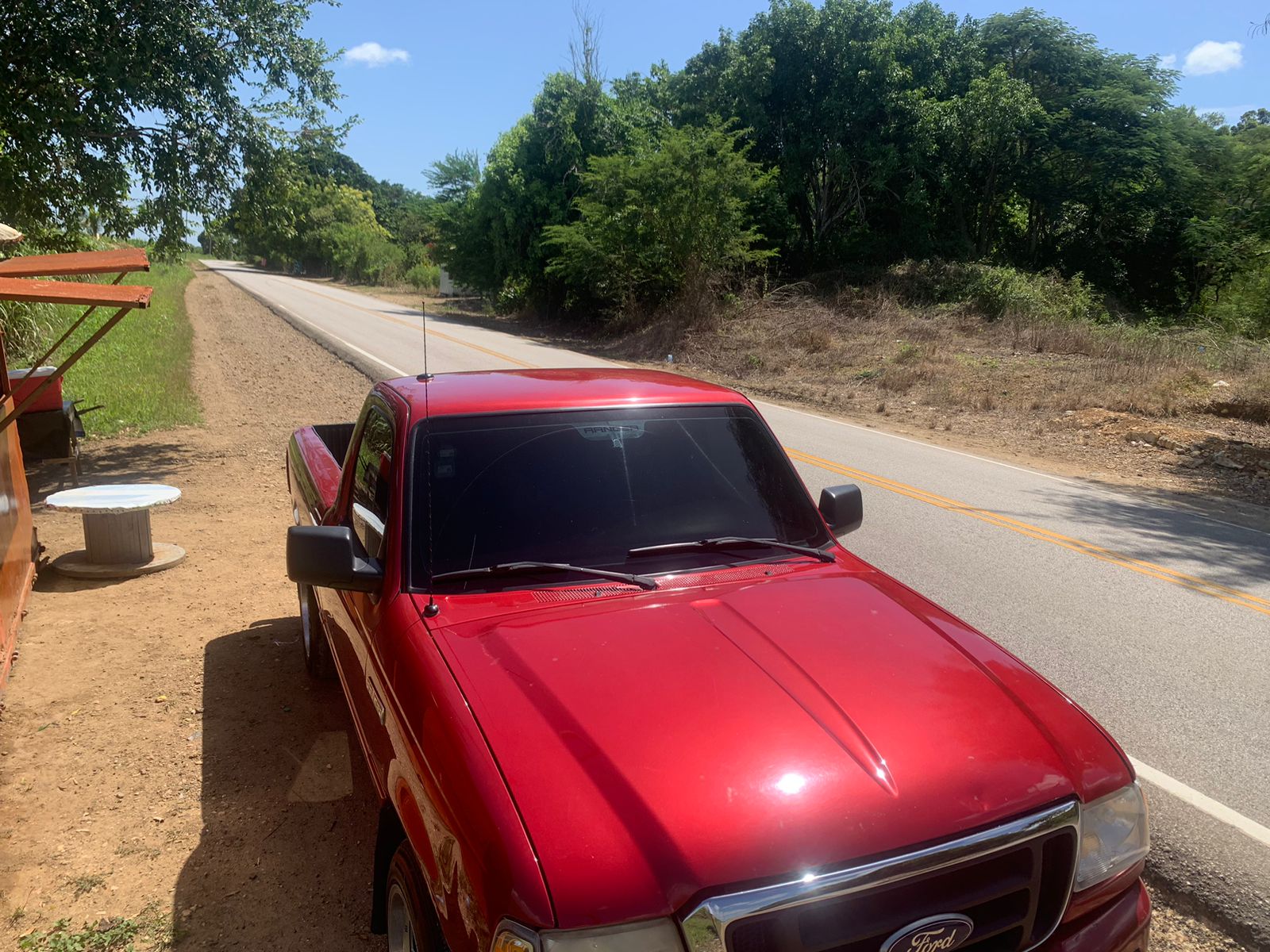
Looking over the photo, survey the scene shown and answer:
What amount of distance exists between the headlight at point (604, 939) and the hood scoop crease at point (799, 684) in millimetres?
570

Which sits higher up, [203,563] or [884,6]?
[884,6]

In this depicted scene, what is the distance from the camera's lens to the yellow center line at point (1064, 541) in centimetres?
676

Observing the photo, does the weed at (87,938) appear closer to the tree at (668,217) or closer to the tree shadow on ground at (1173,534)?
the tree shadow on ground at (1173,534)

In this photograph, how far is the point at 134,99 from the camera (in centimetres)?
1026

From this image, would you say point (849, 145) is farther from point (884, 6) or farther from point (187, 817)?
point (187, 817)

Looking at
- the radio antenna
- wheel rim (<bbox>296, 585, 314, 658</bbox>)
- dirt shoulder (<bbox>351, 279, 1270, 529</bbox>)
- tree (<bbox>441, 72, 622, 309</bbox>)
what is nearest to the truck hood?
the radio antenna

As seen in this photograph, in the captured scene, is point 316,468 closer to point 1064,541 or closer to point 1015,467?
point 1064,541

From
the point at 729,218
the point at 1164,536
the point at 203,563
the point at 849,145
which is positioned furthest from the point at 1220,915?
the point at 849,145

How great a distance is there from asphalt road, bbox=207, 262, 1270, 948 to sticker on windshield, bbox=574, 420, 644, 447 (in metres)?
2.56

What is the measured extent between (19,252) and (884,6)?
2842 centimetres

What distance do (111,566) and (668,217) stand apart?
877 inches

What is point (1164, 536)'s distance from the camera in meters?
8.56

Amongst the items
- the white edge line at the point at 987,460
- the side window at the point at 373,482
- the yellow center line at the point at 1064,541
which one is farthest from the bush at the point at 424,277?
the side window at the point at 373,482

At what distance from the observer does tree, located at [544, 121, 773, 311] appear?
26.5 meters
